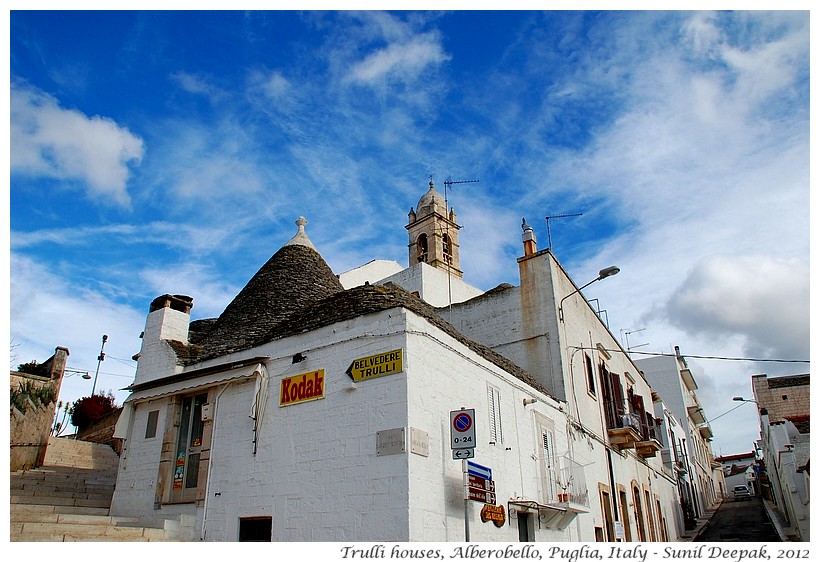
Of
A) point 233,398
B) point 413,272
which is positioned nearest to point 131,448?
point 233,398

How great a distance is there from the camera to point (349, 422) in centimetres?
897

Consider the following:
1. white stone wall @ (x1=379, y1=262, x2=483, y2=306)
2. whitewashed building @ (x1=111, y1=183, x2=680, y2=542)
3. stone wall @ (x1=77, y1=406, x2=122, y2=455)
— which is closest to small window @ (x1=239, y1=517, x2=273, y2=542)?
whitewashed building @ (x1=111, y1=183, x2=680, y2=542)

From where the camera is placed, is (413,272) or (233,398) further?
(413,272)

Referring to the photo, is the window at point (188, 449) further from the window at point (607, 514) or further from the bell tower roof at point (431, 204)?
the bell tower roof at point (431, 204)

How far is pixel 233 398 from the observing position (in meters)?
10.5

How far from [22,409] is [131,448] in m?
7.94

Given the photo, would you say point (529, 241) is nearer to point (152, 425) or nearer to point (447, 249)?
point (152, 425)

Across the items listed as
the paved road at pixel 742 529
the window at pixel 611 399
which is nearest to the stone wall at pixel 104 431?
the window at pixel 611 399

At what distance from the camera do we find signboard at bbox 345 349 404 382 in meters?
8.95

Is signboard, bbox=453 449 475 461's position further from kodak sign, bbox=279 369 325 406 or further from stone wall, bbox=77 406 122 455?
stone wall, bbox=77 406 122 455

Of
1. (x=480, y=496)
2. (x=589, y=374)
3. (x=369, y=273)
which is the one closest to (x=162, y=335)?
(x=480, y=496)

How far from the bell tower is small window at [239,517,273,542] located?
25.4 m

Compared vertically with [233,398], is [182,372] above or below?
above

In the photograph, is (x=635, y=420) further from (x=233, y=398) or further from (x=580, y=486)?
(x=233, y=398)
